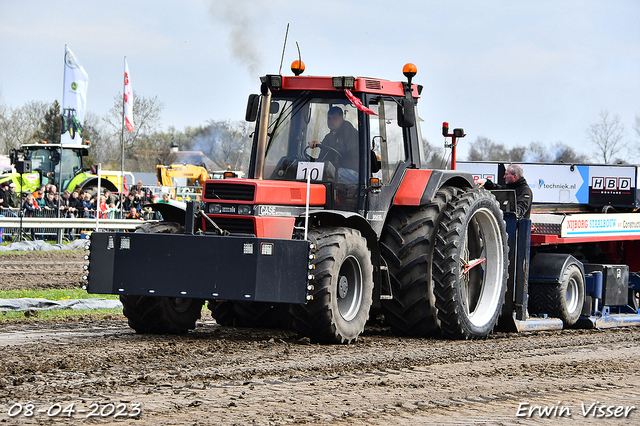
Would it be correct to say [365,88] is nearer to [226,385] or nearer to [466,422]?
[226,385]

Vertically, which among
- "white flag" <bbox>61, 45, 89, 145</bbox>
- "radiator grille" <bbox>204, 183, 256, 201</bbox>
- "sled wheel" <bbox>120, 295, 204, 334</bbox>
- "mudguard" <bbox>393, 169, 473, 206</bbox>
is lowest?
"sled wheel" <bbox>120, 295, 204, 334</bbox>

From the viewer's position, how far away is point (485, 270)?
33.6 ft

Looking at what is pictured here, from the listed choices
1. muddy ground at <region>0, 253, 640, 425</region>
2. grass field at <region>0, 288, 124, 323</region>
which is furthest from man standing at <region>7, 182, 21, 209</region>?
muddy ground at <region>0, 253, 640, 425</region>

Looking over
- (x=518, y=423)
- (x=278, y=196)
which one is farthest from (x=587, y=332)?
(x=518, y=423)

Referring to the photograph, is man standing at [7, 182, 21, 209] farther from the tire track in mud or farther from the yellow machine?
the tire track in mud

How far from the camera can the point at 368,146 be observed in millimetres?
8812

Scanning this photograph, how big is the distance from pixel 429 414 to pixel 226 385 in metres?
1.52

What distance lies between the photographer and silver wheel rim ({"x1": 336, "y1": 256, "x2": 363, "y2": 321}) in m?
8.28

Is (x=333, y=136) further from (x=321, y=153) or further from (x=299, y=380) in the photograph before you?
(x=299, y=380)

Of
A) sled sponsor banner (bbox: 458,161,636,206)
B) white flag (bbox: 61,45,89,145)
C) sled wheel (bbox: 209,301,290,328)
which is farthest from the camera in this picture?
white flag (bbox: 61,45,89,145)

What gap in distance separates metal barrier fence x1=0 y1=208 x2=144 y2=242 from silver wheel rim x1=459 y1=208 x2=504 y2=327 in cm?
1352

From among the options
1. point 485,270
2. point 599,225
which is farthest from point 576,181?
point 485,270

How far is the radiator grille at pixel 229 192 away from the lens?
816 cm

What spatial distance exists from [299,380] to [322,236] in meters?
1.89
